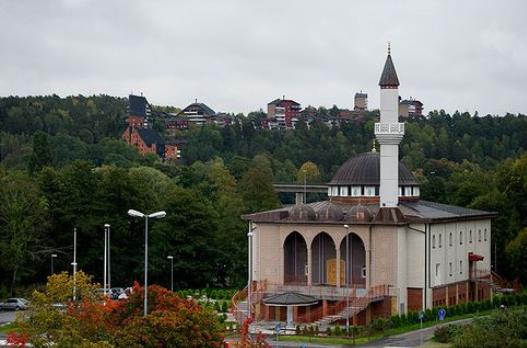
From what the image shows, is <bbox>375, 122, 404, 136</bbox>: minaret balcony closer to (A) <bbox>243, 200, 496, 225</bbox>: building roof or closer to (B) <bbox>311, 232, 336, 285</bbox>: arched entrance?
(A) <bbox>243, 200, 496, 225</bbox>: building roof

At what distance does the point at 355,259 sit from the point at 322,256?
7.18 feet

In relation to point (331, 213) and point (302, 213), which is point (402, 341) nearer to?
point (331, 213)

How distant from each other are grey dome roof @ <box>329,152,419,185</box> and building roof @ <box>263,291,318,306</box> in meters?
11.2

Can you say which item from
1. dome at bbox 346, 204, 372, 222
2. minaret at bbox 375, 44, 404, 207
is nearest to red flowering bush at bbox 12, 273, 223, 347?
dome at bbox 346, 204, 372, 222

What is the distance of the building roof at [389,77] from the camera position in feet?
269

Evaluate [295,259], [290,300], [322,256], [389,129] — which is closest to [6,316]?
[295,259]

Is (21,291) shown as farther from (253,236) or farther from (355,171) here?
(355,171)

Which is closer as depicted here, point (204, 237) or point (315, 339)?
point (315, 339)

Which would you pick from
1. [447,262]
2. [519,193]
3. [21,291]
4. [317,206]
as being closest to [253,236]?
[317,206]

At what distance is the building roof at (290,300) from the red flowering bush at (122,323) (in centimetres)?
2035

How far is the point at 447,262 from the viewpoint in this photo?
273 feet

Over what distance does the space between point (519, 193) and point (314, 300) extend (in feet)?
95.8

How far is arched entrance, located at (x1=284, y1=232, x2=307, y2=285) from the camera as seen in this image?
273 feet

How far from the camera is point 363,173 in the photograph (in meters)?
86.0
